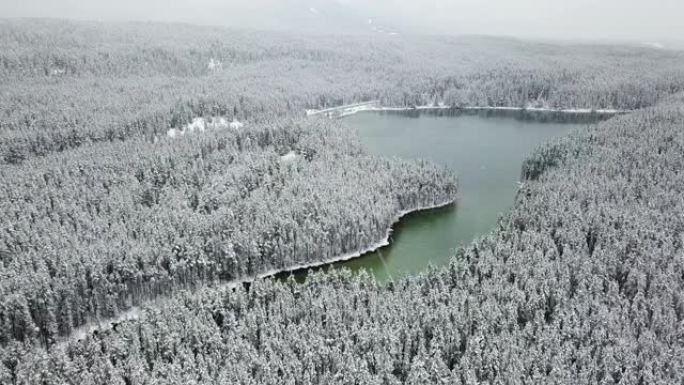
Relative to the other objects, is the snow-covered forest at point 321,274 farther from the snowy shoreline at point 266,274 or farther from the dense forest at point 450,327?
the snowy shoreline at point 266,274

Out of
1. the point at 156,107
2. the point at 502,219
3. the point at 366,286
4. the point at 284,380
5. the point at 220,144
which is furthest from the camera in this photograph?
the point at 156,107

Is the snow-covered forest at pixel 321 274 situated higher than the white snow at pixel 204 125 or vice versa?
the white snow at pixel 204 125

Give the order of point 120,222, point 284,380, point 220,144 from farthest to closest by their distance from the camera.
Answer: point 220,144 < point 120,222 < point 284,380

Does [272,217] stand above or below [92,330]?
above

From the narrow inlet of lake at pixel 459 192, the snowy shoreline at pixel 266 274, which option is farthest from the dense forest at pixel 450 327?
the narrow inlet of lake at pixel 459 192

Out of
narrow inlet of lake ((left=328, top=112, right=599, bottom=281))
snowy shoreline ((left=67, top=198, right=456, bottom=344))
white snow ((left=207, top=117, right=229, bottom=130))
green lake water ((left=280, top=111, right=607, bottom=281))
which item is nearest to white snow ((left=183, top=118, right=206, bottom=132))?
white snow ((left=207, top=117, right=229, bottom=130))

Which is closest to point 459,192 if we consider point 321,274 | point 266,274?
point 266,274

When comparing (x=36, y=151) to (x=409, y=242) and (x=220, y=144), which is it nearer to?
(x=220, y=144)

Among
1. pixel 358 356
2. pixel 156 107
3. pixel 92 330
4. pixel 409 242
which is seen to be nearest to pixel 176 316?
pixel 92 330
